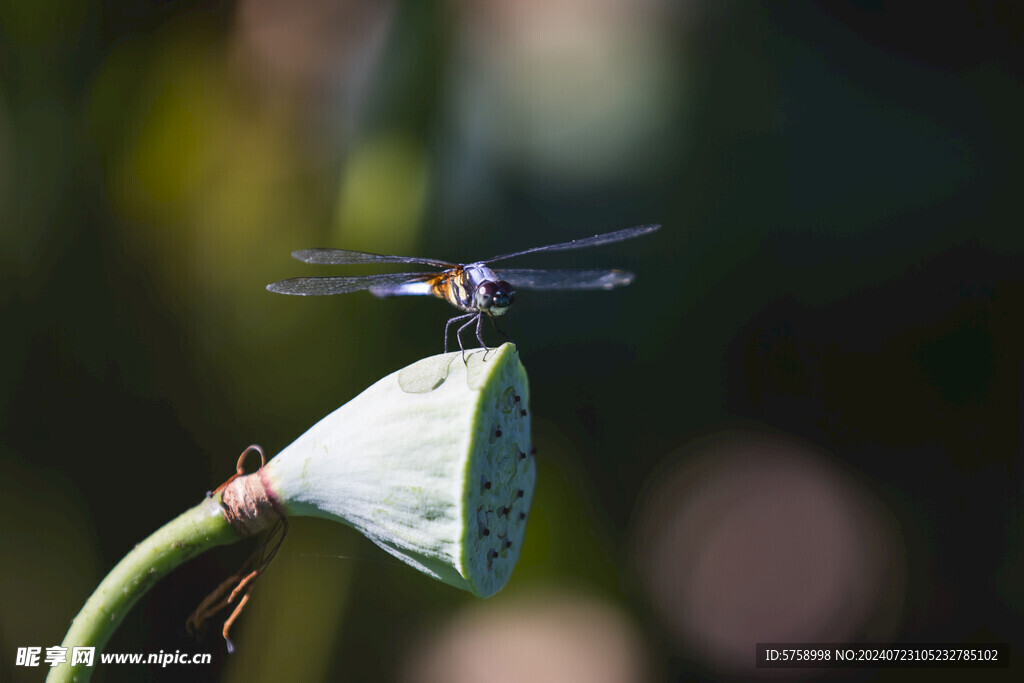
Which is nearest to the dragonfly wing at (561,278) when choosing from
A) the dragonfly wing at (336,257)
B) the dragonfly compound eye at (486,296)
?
the dragonfly wing at (336,257)

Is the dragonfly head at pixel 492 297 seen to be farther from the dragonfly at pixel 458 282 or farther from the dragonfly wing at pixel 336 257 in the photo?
the dragonfly wing at pixel 336 257

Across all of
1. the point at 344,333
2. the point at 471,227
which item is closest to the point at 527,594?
the point at 344,333

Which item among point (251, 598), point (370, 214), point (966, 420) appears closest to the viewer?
point (251, 598)

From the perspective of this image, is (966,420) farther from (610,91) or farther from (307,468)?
(307,468)

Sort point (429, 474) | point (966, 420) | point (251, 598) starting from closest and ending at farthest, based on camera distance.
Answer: point (429, 474) → point (251, 598) → point (966, 420)

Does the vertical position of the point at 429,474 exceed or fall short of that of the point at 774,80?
it falls short

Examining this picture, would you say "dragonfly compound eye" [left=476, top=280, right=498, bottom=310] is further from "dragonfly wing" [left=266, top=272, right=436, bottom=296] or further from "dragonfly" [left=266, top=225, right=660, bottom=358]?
"dragonfly wing" [left=266, top=272, right=436, bottom=296]
